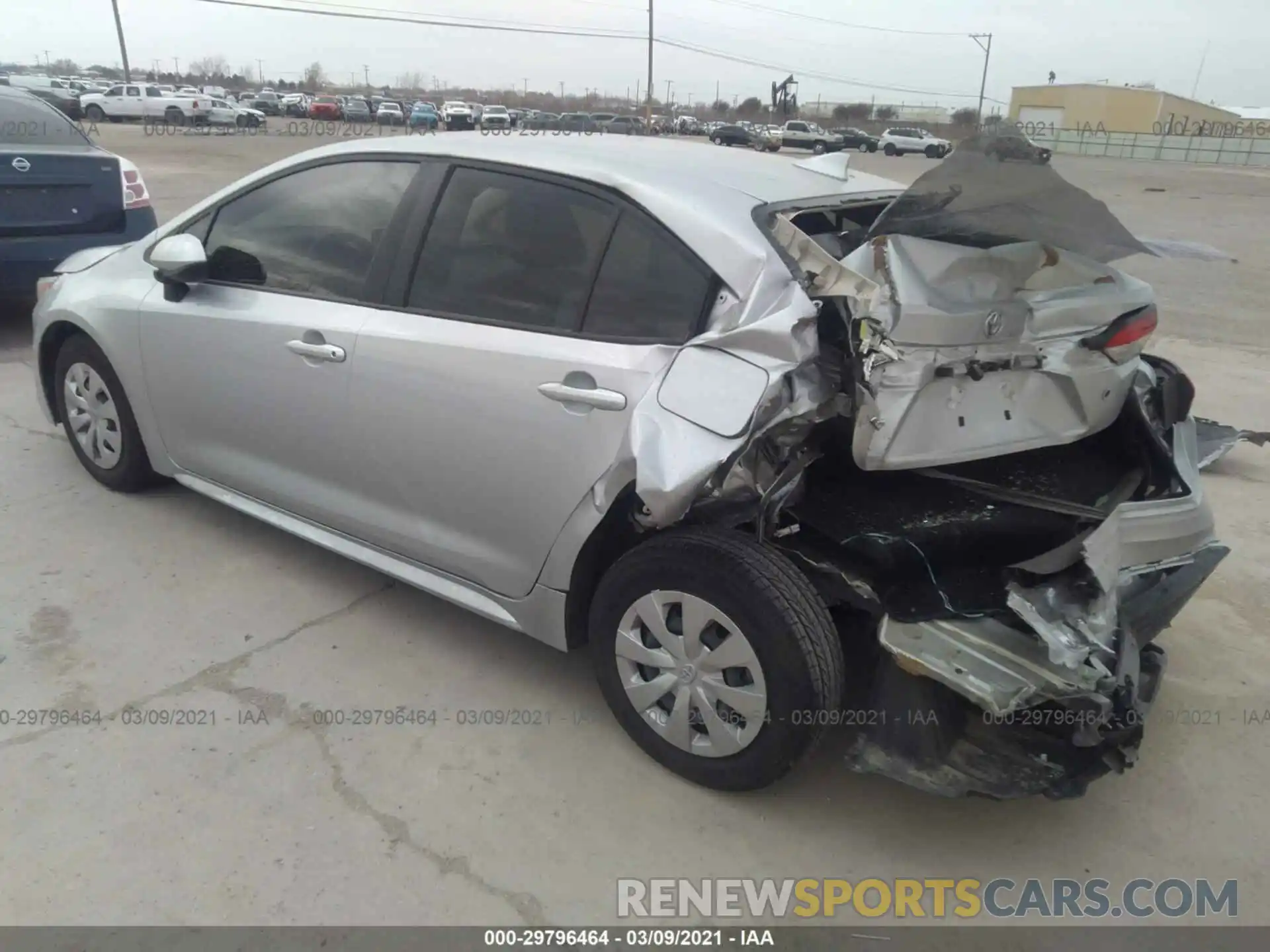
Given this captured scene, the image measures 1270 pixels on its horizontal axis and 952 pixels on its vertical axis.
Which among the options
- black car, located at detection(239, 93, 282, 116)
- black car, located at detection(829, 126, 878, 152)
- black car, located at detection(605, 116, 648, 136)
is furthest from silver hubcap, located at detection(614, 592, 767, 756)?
black car, located at detection(239, 93, 282, 116)

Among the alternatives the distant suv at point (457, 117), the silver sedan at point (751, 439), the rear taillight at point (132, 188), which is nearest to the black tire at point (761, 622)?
the silver sedan at point (751, 439)

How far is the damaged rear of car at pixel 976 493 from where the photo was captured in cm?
221

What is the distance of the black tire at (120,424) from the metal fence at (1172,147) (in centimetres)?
4805

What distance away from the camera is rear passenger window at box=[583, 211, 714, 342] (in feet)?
8.07

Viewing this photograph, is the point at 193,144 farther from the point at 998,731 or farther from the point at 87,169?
the point at 998,731

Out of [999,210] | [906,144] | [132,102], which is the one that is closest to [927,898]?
[999,210]

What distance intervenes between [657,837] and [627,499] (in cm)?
88

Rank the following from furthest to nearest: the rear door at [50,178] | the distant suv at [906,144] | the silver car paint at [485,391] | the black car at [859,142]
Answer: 1. the black car at [859,142]
2. the distant suv at [906,144]
3. the rear door at [50,178]
4. the silver car paint at [485,391]

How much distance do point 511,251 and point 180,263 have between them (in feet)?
4.39

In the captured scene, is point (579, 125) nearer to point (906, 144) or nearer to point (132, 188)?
point (132, 188)

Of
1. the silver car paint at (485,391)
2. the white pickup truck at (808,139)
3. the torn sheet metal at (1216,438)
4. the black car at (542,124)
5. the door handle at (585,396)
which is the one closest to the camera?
the silver car paint at (485,391)

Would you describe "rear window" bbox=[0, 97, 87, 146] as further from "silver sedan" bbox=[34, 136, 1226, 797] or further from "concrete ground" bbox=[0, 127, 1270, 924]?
"silver sedan" bbox=[34, 136, 1226, 797]

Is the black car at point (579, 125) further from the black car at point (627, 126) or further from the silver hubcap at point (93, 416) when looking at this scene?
the silver hubcap at point (93, 416)

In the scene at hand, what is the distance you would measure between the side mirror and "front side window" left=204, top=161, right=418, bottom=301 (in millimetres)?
57
